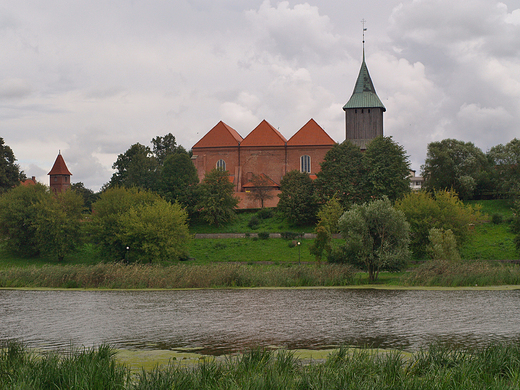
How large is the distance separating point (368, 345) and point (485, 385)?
5589 millimetres

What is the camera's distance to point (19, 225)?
50.7 m

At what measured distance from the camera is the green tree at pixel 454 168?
225 ft

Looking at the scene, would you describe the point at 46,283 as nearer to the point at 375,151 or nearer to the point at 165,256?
the point at 165,256

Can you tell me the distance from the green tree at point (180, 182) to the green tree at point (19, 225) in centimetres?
1516

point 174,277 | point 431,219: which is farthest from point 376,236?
point 174,277

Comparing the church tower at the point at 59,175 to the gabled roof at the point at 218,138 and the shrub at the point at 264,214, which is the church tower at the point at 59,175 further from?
the shrub at the point at 264,214

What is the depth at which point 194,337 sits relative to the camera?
15.6 meters

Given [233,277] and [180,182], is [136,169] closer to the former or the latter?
[180,182]

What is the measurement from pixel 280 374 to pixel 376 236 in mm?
26162

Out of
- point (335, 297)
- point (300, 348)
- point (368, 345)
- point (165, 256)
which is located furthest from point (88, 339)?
point (165, 256)

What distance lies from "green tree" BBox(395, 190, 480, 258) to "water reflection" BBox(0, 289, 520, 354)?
1822 cm

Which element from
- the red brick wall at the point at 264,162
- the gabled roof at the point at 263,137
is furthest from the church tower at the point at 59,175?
the gabled roof at the point at 263,137

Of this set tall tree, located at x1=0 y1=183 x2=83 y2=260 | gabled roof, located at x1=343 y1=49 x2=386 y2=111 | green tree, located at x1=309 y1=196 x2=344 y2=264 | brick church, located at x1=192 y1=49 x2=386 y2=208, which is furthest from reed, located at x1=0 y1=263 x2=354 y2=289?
gabled roof, located at x1=343 y1=49 x2=386 y2=111

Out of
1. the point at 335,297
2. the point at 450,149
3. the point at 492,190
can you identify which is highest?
the point at 450,149
